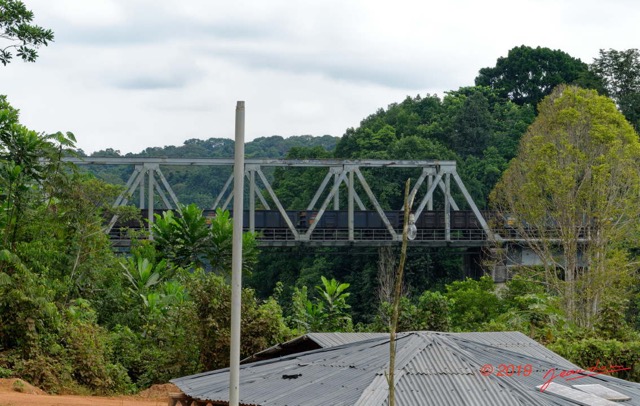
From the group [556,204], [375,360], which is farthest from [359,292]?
[375,360]

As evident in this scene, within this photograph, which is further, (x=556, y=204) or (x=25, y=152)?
(x=556, y=204)

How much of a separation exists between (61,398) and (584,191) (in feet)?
73.3

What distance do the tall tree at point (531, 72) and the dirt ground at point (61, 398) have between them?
54.0 meters

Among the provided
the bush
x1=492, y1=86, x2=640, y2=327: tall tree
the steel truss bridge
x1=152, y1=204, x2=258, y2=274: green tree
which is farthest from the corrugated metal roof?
the steel truss bridge

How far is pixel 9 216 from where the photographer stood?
31891 millimetres

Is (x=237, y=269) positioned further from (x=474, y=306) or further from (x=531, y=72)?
(x=531, y=72)

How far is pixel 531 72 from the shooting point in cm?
8238

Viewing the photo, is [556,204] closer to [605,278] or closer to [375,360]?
[605,278]

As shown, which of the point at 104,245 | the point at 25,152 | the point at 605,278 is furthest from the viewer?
the point at 605,278

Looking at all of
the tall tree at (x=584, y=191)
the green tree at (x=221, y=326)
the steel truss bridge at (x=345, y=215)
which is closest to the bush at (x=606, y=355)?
the green tree at (x=221, y=326)

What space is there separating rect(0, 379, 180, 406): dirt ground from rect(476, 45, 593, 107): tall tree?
177ft

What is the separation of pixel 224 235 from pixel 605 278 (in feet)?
44.7

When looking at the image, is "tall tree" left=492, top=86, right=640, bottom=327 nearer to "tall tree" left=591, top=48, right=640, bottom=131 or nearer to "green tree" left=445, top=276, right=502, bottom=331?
"green tree" left=445, top=276, right=502, bottom=331

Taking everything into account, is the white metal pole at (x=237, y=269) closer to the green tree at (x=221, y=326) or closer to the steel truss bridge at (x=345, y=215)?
the green tree at (x=221, y=326)
